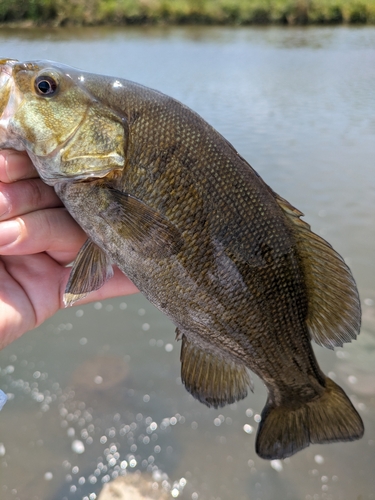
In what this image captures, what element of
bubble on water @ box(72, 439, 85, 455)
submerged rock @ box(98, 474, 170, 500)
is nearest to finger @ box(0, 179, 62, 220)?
submerged rock @ box(98, 474, 170, 500)

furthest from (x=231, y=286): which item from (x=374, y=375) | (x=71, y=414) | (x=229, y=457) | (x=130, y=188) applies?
(x=374, y=375)

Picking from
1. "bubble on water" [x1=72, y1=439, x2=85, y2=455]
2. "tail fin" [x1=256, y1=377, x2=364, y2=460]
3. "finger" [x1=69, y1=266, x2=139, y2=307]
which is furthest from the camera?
"bubble on water" [x1=72, y1=439, x2=85, y2=455]

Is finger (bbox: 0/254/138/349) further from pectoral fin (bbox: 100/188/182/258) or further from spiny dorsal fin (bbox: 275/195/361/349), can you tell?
spiny dorsal fin (bbox: 275/195/361/349)

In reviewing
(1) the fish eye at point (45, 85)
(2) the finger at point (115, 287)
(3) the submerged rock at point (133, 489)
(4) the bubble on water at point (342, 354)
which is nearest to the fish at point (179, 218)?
(1) the fish eye at point (45, 85)

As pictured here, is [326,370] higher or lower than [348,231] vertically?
lower

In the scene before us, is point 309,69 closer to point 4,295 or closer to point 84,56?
point 84,56
